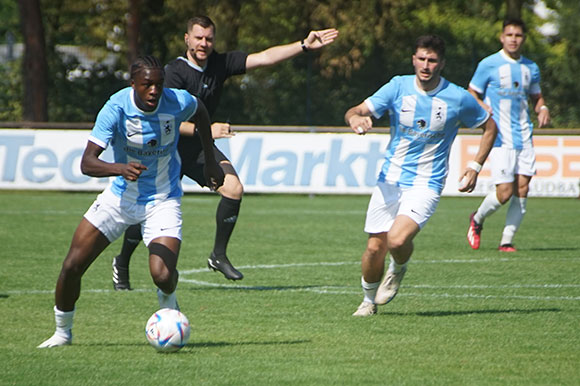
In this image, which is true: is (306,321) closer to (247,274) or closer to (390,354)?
(390,354)

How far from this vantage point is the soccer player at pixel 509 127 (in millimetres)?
12625

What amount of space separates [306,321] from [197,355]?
1.50 meters

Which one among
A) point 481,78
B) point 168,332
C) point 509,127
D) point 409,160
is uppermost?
Result: point 409,160

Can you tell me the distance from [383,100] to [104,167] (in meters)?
2.61

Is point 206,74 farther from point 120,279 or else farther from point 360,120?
point 360,120

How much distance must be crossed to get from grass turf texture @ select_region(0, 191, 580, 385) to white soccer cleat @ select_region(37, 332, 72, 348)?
128mm

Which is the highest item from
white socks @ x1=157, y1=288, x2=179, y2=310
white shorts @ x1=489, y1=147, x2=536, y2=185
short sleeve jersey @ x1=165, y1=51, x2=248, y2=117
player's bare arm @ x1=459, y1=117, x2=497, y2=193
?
short sleeve jersey @ x1=165, y1=51, x2=248, y2=117

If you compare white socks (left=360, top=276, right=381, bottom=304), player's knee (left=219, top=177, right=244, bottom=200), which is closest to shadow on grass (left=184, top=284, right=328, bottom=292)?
player's knee (left=219, top=177, right=244, bottom=200)

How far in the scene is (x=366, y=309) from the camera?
8.08 m

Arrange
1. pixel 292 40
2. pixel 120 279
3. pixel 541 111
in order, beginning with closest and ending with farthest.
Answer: pixel 120 279, pixel 541 111, pixel 292 40

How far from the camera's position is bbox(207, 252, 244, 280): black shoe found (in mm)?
9242

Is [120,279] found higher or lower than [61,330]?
lower

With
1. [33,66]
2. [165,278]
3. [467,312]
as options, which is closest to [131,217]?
[165,278]

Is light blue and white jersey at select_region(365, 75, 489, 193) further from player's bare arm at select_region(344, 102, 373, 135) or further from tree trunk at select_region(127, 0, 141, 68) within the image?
tree trunk at select_region(127, 0, 141, 68)
